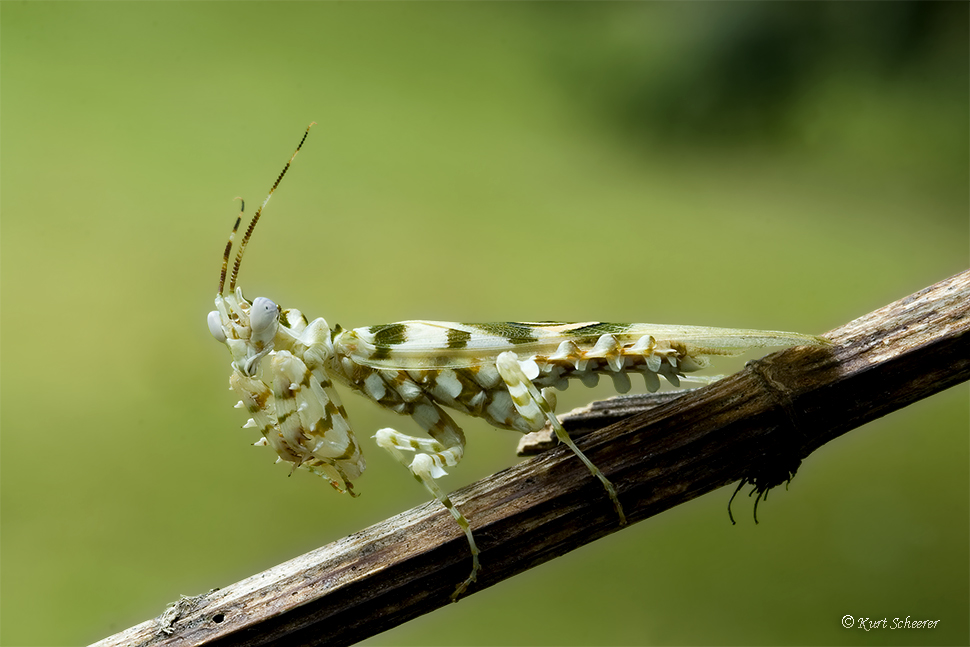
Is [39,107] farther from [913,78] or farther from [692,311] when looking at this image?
[913,78]

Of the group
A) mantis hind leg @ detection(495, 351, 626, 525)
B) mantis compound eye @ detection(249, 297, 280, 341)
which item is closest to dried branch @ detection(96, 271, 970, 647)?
mantis hind leg @ detection(495, 351, 626, 525)

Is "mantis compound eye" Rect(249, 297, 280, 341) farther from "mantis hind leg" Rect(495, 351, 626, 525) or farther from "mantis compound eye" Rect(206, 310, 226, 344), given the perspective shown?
"mantis hind leg" Rect(495, 351, 626, 525)

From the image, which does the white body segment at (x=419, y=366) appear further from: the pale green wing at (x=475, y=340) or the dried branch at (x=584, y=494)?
the dried branch at (x=584, y=494)

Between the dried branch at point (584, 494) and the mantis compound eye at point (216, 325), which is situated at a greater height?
the mantis compound eye at point (216, 325)

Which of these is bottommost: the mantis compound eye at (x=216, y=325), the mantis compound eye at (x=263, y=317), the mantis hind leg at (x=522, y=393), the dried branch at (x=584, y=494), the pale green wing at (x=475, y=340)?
the dried branch at (x=584, y=494)

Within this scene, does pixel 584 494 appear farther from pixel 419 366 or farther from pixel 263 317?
pixel 263 317

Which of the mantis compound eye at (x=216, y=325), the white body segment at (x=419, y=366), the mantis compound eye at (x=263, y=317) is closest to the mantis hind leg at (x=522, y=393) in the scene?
the white body segment at (x=419, y=366)

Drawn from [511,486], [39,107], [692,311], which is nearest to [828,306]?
[692,311]
